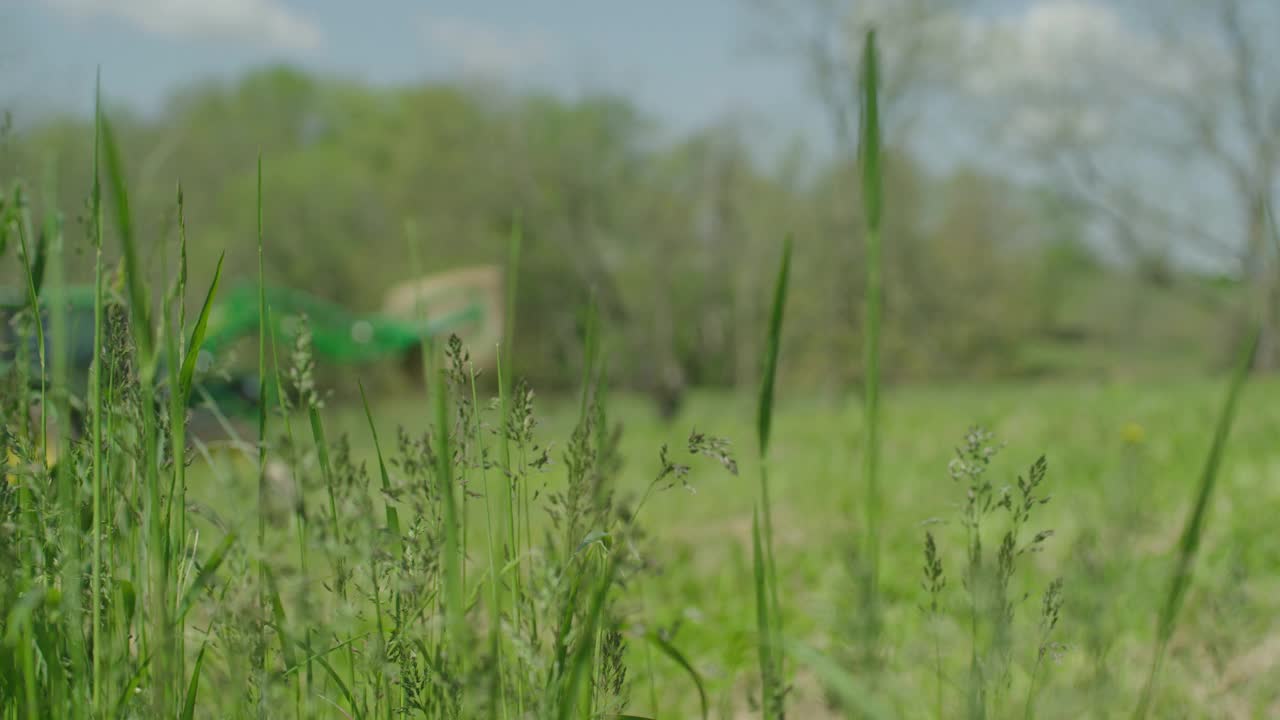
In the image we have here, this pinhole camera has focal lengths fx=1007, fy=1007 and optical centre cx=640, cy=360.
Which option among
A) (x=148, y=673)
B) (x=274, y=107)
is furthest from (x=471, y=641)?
(x=274, y=107)

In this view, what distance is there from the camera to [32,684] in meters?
0.82

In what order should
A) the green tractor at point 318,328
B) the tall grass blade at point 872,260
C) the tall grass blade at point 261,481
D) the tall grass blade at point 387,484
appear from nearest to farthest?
the tall grass blade at point 872,260, the tall grass blade at point 261,481, the tall grass blade at point 387,484, the green tractor at point 318,328

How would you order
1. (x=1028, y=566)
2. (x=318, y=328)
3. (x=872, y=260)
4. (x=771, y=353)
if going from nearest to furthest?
(x=872, y=260) → (x=771, y=353) → (x=1028, y=566) → (x=318, y=328)

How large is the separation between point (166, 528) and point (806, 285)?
1327 inches

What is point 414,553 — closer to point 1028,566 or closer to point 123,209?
point 123,209

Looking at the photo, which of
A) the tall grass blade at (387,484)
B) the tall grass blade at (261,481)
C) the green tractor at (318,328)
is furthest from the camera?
the green tractor at (318,328)

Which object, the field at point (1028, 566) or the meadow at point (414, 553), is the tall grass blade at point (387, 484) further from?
the field at point (1028, 566)

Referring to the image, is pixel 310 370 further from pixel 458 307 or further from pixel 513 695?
pixel 458 307

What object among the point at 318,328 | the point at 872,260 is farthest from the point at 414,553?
the point at 318,328

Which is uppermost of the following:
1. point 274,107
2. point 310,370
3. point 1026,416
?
point 274,107

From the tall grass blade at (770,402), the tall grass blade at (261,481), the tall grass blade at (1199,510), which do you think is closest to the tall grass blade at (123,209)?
the tall grass blade at (261,481)

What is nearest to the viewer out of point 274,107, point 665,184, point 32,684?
point 32,684

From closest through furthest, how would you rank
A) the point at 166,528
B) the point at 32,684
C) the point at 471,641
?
the point at 471,641 → the point at 32,684 → the point at 166,528

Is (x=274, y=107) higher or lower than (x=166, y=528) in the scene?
→ higher
